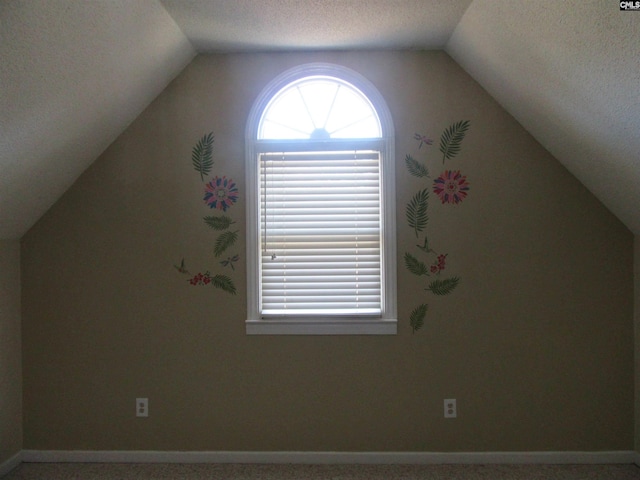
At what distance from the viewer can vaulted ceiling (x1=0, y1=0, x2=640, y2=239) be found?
6.61 ft

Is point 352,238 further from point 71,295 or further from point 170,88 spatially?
point 71,295

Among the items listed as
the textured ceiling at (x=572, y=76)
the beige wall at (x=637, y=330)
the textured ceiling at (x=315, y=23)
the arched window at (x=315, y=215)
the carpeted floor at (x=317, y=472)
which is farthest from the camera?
the arched window at (x=315, y=215)

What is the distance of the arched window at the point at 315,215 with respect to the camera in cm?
318

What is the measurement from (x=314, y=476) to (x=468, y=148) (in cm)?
214

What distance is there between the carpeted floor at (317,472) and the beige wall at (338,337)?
0.12 metres

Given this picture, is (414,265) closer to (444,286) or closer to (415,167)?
(444,286)

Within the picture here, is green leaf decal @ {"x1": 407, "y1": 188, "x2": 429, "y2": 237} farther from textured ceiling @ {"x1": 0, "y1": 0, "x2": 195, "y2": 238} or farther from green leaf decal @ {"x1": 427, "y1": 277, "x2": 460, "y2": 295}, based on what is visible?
textured ceiling @ {"x1": 0, "y1": 0, "x2": 195, "y2": 238}

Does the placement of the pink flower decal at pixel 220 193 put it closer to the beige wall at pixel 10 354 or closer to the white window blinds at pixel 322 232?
the white window blinds at pixel 322 232

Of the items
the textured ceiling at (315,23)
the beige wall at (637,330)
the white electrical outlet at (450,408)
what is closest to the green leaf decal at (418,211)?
the textured ceiling at (315,23)

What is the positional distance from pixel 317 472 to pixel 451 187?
1872 mm

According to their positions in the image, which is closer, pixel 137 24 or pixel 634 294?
pixel 137 24

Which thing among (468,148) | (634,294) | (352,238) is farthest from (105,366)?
(634,294)

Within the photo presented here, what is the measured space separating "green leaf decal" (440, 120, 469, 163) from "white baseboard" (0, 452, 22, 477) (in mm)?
3153

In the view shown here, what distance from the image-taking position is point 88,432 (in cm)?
319
